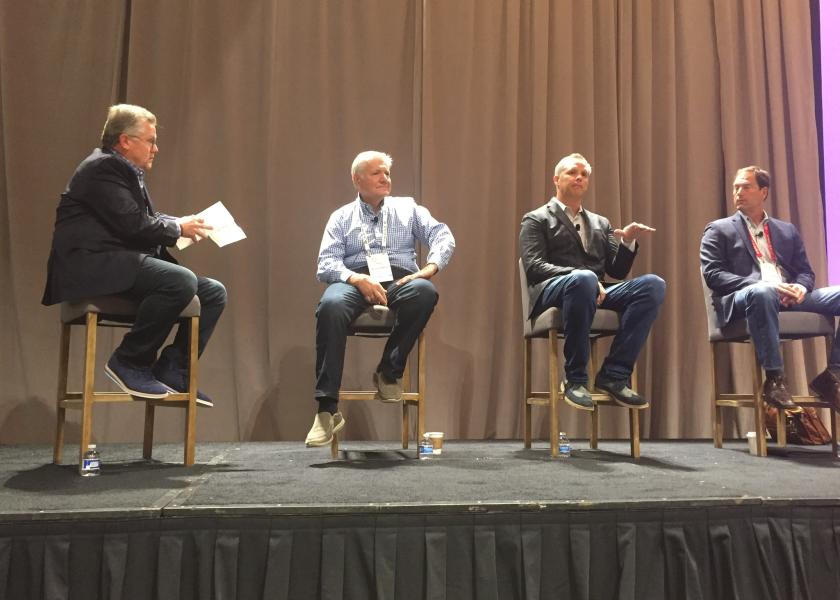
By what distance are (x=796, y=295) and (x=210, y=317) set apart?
8.12ft

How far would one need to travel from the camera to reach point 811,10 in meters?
4.45

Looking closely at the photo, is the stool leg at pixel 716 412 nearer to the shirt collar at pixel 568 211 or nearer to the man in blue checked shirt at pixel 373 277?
the shirt collar at pixel 568 211

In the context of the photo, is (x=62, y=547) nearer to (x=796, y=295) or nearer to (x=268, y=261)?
(x=268, y=261)

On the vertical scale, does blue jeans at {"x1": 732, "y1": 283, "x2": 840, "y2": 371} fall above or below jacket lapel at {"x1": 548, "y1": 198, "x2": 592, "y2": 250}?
below

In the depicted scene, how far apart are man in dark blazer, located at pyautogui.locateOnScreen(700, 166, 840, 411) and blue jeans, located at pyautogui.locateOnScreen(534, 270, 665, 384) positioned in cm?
51

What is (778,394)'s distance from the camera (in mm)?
2826

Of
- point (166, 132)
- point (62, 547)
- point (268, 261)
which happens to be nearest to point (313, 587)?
point (62, 547)

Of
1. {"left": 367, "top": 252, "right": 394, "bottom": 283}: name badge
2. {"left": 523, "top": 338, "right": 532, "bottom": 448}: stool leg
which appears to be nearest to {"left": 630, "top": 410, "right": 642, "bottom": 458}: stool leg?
{"left": 523, "top": 338, "right": 532, "bottom": 448}: stool leg

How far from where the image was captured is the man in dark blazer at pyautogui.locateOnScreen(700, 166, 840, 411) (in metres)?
2.91

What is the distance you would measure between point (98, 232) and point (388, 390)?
45.9 inches

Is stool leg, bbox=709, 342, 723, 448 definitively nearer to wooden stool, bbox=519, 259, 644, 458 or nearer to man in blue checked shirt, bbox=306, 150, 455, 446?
wooden stool, bbox=519, 259, 644, 458

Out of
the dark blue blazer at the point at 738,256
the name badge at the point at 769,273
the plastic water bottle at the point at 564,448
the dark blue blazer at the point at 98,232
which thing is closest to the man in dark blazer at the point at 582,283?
the plastic water bottle at the point at 564,448

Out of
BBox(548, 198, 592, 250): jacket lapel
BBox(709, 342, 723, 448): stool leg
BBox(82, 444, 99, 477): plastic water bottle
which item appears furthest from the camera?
BBox(709, 342, 723, 448): stool leg

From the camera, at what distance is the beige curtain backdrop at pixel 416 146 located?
353 centimetres
